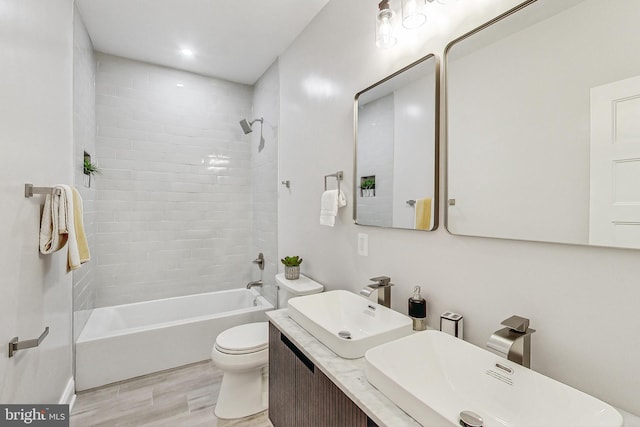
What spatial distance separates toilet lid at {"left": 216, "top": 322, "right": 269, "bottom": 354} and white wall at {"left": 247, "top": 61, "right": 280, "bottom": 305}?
29.6 inches

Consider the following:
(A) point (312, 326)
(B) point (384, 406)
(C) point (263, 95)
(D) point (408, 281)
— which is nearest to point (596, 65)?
(D) point (408, 281)

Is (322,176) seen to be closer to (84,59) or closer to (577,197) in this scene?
(577,197)

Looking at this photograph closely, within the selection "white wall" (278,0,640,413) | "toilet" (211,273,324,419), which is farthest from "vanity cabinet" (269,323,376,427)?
"white wall" (278,0,640,413)

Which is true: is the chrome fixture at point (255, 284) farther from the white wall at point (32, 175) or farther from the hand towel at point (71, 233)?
the hand towel at point (71, 233)

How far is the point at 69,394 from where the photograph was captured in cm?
205

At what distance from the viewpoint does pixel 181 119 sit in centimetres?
326

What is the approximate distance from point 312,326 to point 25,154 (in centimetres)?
147

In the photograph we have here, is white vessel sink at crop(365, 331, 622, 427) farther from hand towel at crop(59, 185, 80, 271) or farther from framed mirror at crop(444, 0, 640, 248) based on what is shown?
hand towel at crop(59, 185, 80, 271)

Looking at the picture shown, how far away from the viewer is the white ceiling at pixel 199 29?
2.20 m

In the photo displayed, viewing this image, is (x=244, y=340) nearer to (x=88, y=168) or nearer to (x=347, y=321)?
(x=347, y=321)

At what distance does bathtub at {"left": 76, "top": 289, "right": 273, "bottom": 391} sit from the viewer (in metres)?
2.29

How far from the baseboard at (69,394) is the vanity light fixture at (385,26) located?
9.23ft

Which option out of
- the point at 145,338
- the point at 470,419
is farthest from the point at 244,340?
the point at 470,419

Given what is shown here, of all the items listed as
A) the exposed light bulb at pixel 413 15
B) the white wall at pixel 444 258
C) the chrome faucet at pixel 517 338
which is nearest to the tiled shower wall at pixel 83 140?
the white wall at pixel 444 258
